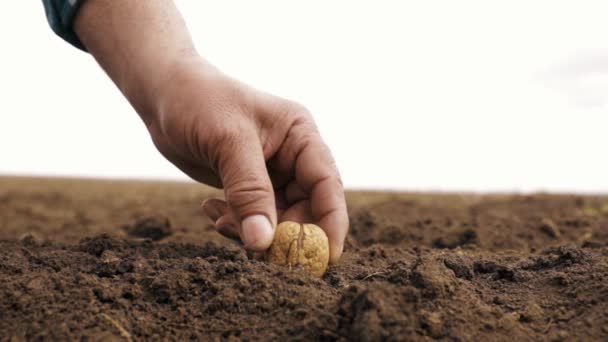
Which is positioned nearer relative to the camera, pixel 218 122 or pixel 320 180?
pixel 218 122

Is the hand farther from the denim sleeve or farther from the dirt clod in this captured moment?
the dirt clod

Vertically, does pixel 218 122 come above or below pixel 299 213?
above

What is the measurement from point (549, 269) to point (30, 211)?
28.1 feet

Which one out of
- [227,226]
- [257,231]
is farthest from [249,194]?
[227,226]

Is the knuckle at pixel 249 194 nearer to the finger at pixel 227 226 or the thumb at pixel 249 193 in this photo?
the thumb at pixel 249 193

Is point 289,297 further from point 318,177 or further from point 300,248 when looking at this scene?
point 318,177

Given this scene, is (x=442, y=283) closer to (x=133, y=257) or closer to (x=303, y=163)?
(x=303, y=163)

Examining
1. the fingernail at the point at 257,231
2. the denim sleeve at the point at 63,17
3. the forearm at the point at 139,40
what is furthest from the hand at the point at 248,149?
the denim sleeve at the point at 63,17

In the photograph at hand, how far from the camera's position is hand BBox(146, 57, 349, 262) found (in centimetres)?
273

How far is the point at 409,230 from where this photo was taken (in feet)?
16.7

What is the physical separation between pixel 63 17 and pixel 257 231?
2009mm

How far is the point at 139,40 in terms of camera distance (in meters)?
3.22

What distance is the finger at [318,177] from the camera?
317cm

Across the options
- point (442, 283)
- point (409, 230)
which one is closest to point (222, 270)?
point (442, 283)
